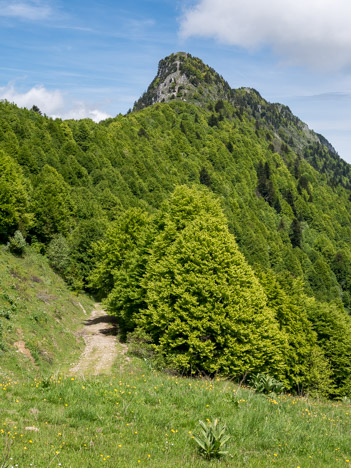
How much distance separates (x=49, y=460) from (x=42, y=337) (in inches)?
813

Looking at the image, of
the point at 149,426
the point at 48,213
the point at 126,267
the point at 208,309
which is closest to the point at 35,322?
the point at 208,309

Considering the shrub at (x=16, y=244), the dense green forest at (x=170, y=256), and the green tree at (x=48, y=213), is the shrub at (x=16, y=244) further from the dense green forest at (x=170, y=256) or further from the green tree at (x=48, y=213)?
the green tree at (x=48, y=213)

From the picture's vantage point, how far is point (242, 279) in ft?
81.0

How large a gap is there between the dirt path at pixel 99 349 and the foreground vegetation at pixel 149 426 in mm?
12895

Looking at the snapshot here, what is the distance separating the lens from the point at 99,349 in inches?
1142

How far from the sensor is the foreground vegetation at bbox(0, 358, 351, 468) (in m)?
6.82

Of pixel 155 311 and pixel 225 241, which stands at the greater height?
pixel 225 241

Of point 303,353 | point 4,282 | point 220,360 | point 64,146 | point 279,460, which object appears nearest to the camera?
point 279,460

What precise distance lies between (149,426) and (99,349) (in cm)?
2187

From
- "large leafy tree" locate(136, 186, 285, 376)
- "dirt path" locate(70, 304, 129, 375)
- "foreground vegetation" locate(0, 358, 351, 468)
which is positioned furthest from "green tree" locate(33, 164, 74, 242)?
"foreground vegetation" locate(0, 358, 351, 468)

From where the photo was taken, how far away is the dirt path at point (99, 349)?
24.4 metres

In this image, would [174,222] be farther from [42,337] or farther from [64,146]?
[64,146]

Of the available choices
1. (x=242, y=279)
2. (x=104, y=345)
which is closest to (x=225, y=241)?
(x=242, y=279)

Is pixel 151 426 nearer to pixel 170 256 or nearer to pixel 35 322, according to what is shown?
pixel 170 256
